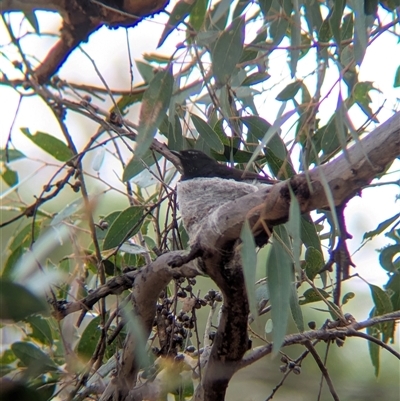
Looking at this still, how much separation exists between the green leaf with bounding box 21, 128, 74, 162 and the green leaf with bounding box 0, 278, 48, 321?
1.52 m

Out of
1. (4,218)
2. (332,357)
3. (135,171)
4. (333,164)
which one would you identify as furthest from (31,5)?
(332,357)

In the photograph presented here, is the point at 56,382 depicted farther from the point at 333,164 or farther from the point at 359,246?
the point at 359,246

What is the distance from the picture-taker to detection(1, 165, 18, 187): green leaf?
2642mm

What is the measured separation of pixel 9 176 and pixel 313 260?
1.32 m

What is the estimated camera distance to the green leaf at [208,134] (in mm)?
2154

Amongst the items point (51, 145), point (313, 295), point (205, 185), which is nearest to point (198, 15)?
point (205, 185)

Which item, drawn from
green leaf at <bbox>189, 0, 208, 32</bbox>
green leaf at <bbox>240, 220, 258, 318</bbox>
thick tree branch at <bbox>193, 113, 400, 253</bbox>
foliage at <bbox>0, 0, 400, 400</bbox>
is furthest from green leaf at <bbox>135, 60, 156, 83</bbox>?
green leaf at <bbox>240, 220, 258, 318</bbox>

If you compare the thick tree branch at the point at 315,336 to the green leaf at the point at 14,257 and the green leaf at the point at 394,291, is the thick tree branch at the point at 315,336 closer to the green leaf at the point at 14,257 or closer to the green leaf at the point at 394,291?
the green leaf at the point at 394,291

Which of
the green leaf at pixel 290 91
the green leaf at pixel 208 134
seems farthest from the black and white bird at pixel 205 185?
the green leaf at pixel 290 91

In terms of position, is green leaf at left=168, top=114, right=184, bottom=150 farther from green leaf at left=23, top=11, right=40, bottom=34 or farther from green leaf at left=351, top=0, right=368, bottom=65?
green leaf at left=351, top=0, right=368, bottom=65

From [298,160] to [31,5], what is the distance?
3.59ft

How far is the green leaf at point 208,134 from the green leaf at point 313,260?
1.48 feet

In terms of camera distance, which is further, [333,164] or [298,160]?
[298,160]

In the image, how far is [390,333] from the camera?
232cm
